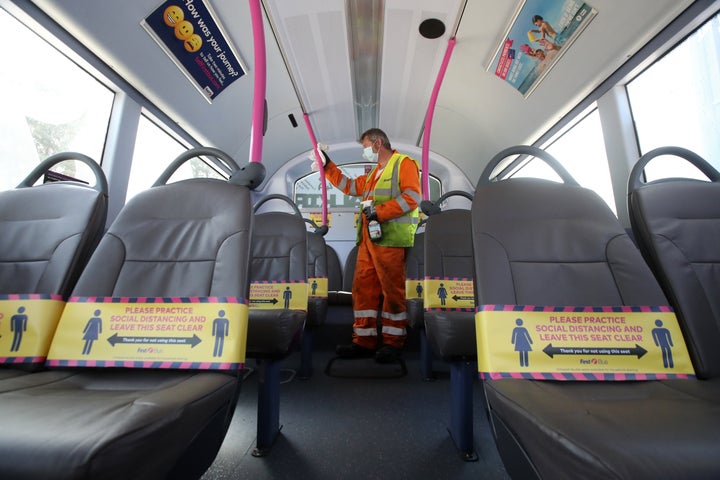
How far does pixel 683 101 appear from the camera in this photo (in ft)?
5.84

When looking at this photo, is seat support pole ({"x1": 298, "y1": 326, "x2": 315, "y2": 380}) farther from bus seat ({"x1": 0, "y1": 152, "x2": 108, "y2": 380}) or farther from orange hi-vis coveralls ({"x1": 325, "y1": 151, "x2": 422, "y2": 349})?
bus seat ({"x1": 0, "y1": 152, "x2": 108, "y2": 380})

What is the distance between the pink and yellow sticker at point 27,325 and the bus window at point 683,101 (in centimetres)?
301

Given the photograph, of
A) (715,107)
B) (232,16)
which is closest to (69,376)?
(232,16)

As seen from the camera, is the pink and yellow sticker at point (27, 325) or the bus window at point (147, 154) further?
the bus window at point (147, 154)

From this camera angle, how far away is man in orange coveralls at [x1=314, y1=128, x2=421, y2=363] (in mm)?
2463

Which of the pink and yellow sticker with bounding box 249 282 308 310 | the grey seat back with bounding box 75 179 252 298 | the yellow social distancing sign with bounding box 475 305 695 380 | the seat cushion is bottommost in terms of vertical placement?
the seat cushion

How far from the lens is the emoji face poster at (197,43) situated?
2.05m

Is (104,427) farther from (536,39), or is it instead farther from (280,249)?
(536,39)

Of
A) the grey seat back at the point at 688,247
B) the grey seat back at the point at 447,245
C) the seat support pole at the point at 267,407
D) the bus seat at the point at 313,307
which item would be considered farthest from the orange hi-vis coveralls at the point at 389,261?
the grey seat back at the point at 688,247

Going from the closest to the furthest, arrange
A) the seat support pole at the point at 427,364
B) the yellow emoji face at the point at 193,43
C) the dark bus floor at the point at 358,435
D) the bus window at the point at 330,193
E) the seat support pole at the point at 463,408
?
the dark bus floor at the point at 358,435, the seat support pole at the point at 463,408, the seat support pole at the point at 427,364, the yellow emoji face at the point at 193,43, the bus window at the point at 330,193

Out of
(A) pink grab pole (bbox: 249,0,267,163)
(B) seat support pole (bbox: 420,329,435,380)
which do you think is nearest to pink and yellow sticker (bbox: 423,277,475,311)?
(B) seat support pole (bbox: 420,329,435,380)

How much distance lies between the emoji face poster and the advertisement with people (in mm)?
2233

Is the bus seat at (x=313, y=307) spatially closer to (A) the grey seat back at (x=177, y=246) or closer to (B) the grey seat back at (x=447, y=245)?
(B) the grey seat back at (x=447, y=245)

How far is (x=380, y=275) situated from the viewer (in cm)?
247
